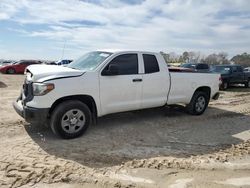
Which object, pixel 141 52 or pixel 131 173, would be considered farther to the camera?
pixel 141 52

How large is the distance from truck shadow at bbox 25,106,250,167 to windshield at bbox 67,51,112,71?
143cm

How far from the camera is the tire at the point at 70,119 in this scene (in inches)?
239

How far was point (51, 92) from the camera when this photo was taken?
596 centimetres

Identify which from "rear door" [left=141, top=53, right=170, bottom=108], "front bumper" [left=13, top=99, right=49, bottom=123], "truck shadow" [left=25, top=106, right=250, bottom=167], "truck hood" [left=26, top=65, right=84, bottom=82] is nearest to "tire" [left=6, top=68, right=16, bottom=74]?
"truck shadow" [left=25, top=106, right=250, bottom=167]

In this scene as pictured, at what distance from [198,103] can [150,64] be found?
2.39 metres

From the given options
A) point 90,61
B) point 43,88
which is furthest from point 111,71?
point 43,88

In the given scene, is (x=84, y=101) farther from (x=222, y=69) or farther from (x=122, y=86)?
(x=222, y=69)

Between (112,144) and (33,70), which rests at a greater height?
(33,70)

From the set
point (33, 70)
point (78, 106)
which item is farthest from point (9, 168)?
point (33, 70)

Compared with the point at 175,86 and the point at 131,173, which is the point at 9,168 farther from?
the point at 175,86

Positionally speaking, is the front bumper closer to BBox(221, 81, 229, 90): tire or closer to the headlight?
the headlight

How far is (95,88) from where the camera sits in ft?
21.5

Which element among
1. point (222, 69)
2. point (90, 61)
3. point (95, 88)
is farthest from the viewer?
point (222, 69)

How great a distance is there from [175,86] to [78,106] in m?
3.06
